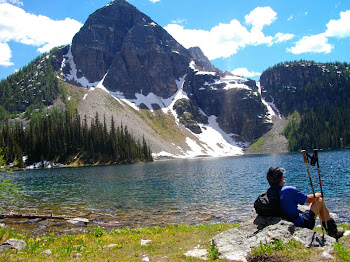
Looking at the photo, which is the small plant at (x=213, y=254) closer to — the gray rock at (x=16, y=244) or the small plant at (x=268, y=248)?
the small plant at (x=268, y=248)

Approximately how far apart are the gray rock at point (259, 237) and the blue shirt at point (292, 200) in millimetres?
515

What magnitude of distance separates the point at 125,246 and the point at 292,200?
8202 millimetres

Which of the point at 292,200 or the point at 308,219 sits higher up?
the point at 292,200

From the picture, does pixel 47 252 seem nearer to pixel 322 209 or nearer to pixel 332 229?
pixel 322 209

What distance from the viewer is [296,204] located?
9.90 meters

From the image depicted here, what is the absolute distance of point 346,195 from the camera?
29.1 meters

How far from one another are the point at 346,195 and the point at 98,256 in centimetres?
2918

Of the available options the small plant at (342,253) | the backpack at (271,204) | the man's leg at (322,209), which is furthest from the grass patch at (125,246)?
the man's leg at (322,209)

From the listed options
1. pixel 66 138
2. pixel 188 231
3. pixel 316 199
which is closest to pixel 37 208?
pixel 188 231

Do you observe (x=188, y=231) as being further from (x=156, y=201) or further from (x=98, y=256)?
(x=156, y=201)

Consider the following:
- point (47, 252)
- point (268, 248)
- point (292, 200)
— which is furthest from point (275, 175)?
point (47, 252)

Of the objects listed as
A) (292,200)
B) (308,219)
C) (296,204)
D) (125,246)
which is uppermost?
(292,200)

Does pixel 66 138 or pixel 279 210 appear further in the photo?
pixel 66 138

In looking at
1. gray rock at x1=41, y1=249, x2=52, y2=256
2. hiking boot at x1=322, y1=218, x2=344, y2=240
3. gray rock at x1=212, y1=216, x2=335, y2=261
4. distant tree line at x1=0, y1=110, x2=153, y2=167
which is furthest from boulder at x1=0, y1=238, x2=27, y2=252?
distant tree line at x1=0, y1=110, x2=153, y2=167
